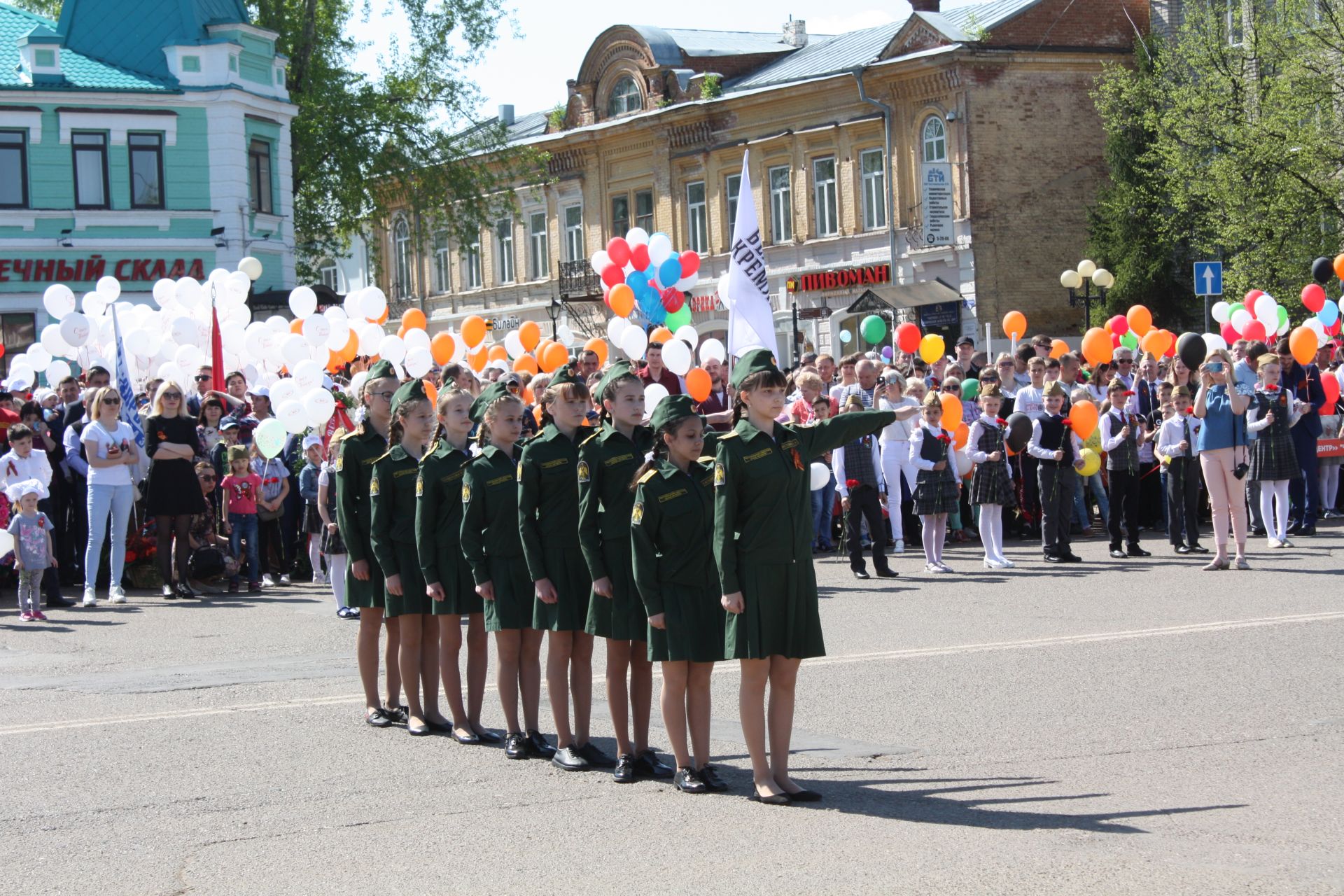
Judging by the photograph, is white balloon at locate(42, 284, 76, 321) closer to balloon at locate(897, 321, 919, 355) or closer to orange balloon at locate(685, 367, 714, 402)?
orange balloon at locate(685, 367, 714, 402)

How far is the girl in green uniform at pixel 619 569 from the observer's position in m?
7.71

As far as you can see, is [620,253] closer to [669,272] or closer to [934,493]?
[669,272]

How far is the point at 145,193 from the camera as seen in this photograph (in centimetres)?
3572

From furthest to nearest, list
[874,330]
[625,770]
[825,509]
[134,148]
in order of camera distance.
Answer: [134,148] → [874,330] → [825,509] → [625,770]

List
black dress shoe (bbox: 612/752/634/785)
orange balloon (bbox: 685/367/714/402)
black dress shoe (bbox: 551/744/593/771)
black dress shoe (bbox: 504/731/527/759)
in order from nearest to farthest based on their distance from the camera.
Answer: black dress shoe (bbox: 612/752/634/785) < black dress shoe (bbox: 551/744/593/771) < black dress shoe (bbox: 504/731/527/759) < orange balloon (bbox: 685/367/714/402)

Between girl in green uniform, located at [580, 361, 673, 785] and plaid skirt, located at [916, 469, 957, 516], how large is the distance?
26.9 feet

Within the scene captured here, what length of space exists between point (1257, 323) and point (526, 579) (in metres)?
16.2

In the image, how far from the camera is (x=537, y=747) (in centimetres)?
831

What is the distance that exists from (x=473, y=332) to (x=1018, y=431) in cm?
985

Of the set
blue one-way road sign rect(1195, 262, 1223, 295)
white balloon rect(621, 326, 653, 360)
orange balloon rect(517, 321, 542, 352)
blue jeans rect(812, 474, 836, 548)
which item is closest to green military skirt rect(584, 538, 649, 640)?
blue jeans rect(812, 474, 836, 548)

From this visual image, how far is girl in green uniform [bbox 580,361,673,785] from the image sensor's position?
7707 mm

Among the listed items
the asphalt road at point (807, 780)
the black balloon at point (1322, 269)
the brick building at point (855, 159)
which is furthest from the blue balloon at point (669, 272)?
the brick building at point (855, 159)

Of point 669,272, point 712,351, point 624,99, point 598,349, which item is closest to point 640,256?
point 669,272

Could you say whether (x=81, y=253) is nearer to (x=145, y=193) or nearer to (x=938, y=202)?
(x=145, y=193)
